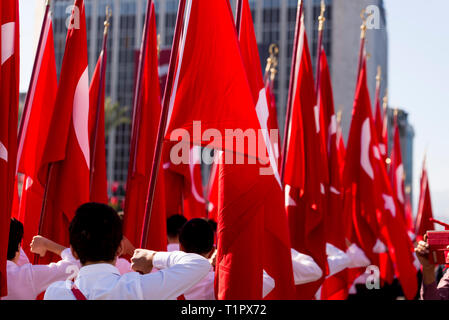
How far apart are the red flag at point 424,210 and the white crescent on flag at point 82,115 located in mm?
8993

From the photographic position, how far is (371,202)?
10.1m

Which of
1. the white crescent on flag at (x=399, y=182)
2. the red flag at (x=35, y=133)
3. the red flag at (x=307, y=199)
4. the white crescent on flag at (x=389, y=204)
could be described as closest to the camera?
the red flag at (x=35, y=133)

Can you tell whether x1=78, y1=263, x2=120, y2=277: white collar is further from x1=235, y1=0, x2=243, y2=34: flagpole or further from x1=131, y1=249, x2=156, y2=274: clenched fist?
x1=235, y1=0, x2=243, y2=34: flagpole

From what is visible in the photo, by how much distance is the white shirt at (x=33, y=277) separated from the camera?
12.2 ft

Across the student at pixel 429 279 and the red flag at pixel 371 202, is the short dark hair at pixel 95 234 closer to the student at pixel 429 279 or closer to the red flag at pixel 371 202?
the student at pixel 429 279

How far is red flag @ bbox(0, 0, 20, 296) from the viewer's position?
13.5ft

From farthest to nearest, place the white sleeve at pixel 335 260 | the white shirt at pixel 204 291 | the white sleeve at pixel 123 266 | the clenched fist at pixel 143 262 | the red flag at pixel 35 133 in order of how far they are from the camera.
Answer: the white sleeve at pixel 335 260 < the red flag at pixel 35 133 < the white sleeve at pixel 123 266 < the white shirt at pixel 204 291 < the clenched fist at pixel 143 262

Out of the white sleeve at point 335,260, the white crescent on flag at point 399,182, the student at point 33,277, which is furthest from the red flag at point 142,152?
the white crescent on flag at point 399,182

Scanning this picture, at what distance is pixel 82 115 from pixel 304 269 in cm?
303

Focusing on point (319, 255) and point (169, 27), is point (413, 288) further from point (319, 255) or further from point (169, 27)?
point (169, 27)

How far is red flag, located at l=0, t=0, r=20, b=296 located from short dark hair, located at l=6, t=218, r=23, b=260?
14 centimetres

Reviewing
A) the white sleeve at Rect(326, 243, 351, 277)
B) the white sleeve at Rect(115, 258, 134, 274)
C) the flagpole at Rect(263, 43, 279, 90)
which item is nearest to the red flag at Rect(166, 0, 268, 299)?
the white sleeve at Rect(115, 258, 134, 274)

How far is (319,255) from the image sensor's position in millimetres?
7680
